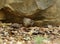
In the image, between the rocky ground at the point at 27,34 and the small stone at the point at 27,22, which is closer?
the rocky ground at the point at 27,34

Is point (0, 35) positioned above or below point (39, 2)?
below

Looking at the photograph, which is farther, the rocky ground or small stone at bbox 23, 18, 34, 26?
small stone at bbox 23, 18, 34, 26

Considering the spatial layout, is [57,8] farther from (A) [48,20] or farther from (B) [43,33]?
(B) [43,33]

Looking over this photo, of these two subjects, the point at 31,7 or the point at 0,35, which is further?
the point at 31,7

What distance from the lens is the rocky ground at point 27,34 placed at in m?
4.53

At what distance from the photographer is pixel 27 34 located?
4.96 metres

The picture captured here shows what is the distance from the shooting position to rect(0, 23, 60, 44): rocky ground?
178 inches

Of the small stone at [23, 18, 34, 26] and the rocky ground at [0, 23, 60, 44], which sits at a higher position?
the small stone at [23, 18, 34, 26]

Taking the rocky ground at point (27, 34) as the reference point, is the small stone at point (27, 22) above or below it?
above

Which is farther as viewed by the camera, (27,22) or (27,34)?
(27,22)

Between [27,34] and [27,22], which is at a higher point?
[27,22]

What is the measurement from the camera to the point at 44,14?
17.8 feet

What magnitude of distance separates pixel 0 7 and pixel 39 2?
75cm

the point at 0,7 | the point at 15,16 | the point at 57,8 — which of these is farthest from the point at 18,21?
the point at 57,8
